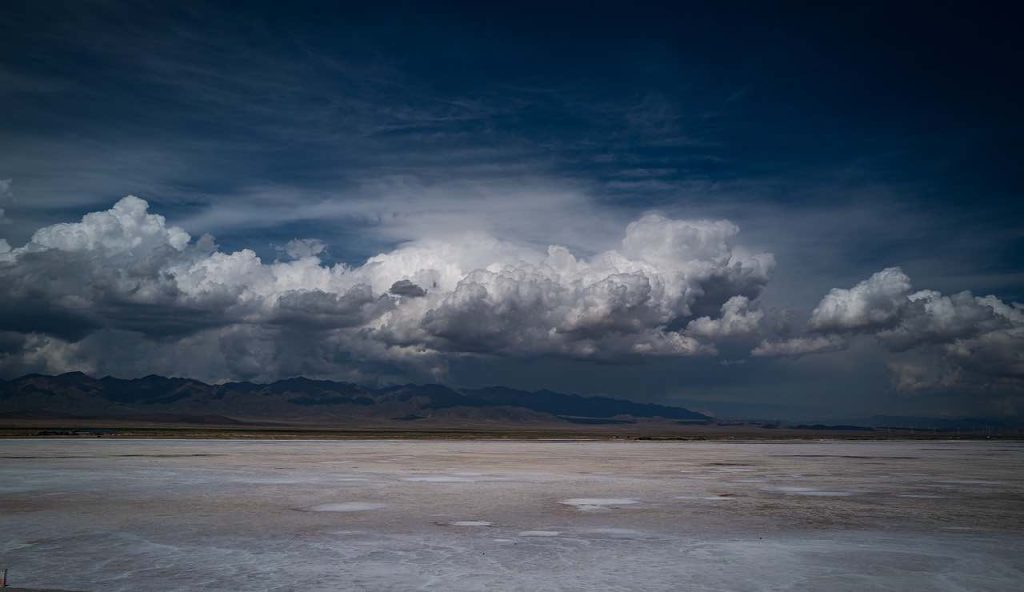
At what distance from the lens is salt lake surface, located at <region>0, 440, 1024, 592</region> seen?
50.8 ft

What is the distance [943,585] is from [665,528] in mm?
8467

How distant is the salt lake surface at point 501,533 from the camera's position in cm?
1548

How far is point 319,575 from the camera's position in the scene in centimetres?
1548

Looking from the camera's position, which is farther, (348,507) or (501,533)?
(348,507)

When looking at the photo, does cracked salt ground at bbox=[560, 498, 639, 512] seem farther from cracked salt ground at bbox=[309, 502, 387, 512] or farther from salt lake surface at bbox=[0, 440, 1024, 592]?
cracked salt ground at bbox=[309, 502, 387, 512]

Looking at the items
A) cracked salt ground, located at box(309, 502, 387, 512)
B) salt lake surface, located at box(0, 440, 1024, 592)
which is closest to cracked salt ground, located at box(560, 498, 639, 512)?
salt lake surface, located at box(0, 440, 1024, 592)

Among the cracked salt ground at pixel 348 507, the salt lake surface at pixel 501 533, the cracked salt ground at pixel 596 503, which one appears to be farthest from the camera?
the cracked salt ground at pixel 596 503

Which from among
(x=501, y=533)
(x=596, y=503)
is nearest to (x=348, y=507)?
(x=501, y=533)

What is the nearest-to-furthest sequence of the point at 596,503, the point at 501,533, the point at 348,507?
1. the point at 501,533
2. the point at 348,507
3. the point at 596,503

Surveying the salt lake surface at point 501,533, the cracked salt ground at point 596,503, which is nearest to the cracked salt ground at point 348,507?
the salt lake surface at point 501,533

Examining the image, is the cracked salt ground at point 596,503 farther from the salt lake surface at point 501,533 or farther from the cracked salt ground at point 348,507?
the cracked salt ground at point 348,507

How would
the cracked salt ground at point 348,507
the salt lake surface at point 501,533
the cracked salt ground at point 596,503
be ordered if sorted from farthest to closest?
the cracked salt ground at point 596,503
the cracked salt ground at point 348,507
the salt lake surface at point 501,533

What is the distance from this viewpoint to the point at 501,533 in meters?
21.4

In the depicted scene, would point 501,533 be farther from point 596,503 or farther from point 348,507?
point 596,503
